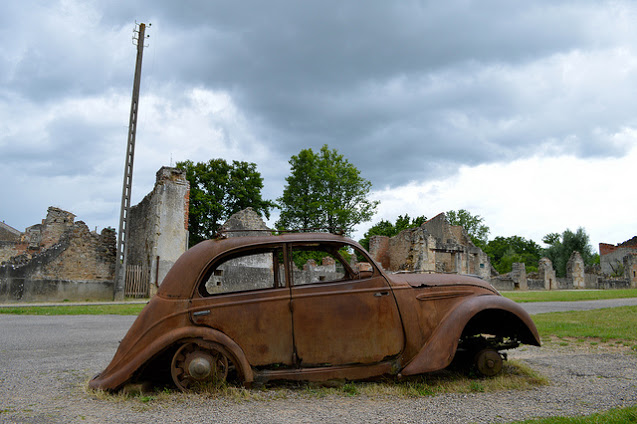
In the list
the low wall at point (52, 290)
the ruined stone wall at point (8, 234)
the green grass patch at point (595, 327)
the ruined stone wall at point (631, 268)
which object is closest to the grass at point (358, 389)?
the green grass patch at point (595, 327)

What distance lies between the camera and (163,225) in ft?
73.2

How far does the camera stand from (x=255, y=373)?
3895mm

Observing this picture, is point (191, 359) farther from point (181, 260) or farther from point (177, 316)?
point (181, 260)

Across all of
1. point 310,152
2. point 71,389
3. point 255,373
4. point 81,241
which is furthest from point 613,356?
point 310,152

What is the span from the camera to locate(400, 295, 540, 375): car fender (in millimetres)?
3979

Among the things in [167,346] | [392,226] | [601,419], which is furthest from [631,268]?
[167,346]

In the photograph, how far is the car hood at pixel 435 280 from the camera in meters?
4.35

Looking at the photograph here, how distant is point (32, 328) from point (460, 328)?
9.35m

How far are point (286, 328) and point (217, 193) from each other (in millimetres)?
39732

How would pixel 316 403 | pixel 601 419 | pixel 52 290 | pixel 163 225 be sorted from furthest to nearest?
pixel 163 225
pixel 52 290
pixel 316 403
pixel 601 419

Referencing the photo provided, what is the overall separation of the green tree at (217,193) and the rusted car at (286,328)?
1464 inches

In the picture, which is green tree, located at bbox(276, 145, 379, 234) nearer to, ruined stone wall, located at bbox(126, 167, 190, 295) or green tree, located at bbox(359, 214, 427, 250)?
green tree, located at bbox(359, 214, 427, 250)

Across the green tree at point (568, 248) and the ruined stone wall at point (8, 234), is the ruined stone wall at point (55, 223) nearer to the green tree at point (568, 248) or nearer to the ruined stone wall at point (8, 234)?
the ruined stone wall at point (8, 234)

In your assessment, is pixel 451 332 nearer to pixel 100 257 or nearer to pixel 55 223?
pixel 100 257
